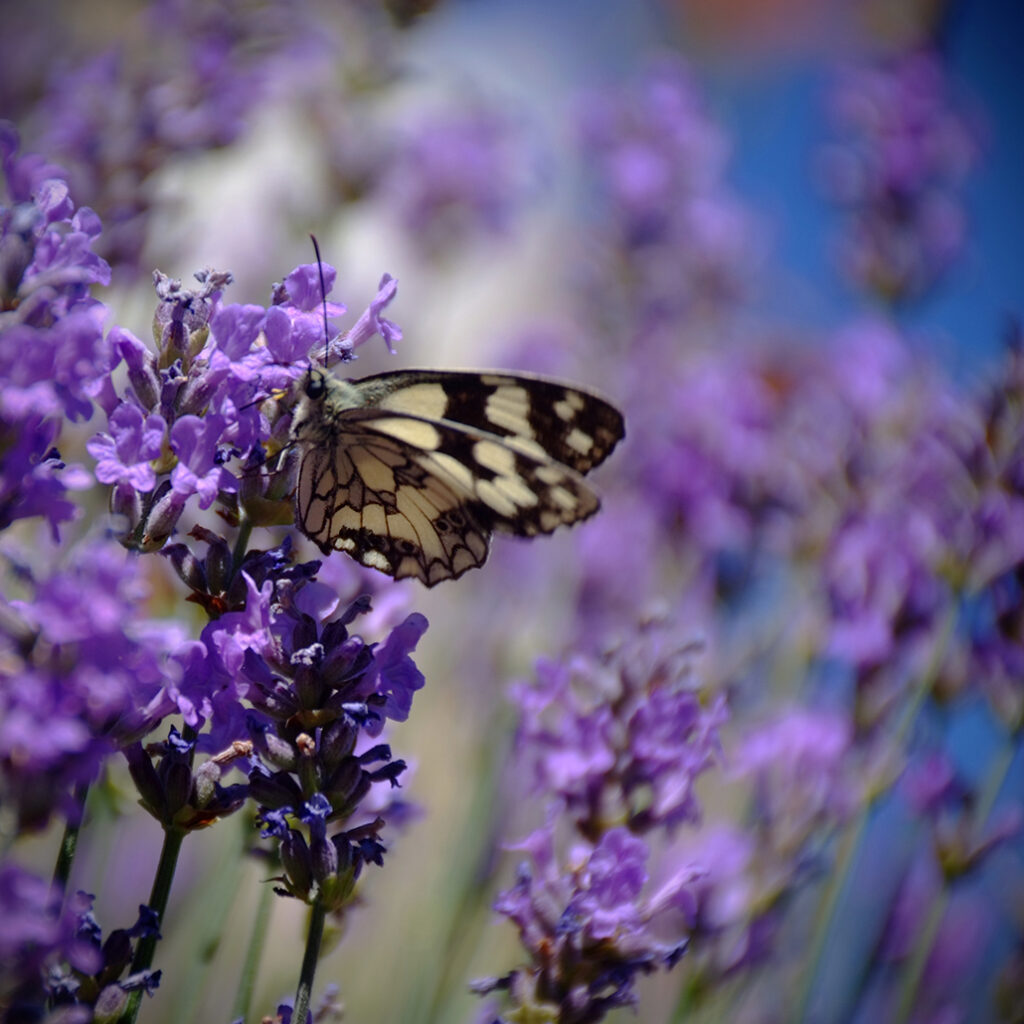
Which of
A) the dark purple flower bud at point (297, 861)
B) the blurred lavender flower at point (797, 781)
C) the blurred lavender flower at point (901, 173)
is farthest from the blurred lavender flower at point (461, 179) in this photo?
the dark purple flower bud at point (297, 861)

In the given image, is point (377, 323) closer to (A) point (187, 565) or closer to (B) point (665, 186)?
(A) point (187, 565)

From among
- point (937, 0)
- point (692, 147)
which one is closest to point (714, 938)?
point (692, 147)

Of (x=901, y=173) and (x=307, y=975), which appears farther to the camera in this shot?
(x=901, y=173)

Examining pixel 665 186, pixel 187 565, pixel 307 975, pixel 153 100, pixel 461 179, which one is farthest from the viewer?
pixel 461 179

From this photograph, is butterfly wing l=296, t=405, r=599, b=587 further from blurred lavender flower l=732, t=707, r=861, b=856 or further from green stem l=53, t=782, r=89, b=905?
blurred lavender flower l=732, t=707, r=861, b=856

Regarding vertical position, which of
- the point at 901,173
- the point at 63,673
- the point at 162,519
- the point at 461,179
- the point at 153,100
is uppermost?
the point at 901,173

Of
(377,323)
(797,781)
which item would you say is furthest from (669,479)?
(377,323)
